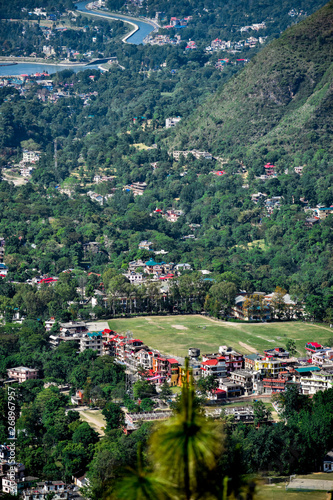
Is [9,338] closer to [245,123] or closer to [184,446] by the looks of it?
[184,446]

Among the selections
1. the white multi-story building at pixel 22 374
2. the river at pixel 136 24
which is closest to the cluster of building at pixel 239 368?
the white multi-story building at pixel 22 374

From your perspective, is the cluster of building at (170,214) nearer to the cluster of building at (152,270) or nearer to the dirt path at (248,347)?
the cluster of building at (152,270)

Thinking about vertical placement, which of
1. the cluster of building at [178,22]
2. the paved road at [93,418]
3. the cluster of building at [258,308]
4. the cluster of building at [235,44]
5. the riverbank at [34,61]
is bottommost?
the riverbank at [34,61]

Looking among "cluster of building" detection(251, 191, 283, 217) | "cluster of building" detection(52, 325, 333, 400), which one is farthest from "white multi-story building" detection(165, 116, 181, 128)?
"cluster of building" detection(52, 325, 333, 400)

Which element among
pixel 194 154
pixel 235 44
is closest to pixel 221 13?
pixel 235 44

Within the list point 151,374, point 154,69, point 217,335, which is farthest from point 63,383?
point 154,69

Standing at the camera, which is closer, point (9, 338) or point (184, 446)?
point (184, 446)
